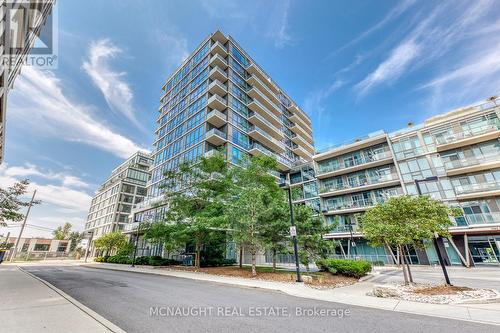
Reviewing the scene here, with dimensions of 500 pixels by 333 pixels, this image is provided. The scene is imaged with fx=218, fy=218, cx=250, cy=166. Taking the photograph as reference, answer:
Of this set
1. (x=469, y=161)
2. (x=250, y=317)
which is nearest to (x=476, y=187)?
(x=469, y=161)

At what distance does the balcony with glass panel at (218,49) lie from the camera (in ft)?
130

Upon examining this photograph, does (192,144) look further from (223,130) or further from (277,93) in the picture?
(277,93)

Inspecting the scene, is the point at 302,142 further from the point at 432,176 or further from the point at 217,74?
the point at 432,176

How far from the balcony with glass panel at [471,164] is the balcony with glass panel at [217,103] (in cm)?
3229

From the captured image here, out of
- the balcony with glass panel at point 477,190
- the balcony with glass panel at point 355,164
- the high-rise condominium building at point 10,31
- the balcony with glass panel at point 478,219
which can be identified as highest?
the balcony with glass panel at point 355,164

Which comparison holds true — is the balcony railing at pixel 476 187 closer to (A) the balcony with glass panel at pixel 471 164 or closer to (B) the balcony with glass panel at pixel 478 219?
(A) the balcony with glass panel at pixel 471 164

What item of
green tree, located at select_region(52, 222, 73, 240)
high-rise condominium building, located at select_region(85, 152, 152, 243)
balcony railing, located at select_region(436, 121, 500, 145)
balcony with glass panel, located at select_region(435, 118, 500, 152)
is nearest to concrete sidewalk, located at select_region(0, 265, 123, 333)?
balcony with glass panel, located at select_region(435, 118, 500, 152)

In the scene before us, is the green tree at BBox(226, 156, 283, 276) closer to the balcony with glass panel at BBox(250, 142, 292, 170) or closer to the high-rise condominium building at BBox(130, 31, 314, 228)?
the high-rise condominium building at BBox(130, 31, 314, 228)

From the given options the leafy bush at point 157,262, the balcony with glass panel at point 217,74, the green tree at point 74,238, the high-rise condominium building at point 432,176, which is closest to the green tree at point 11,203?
the leafy bush at point 157,262

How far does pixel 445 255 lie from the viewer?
26078mm

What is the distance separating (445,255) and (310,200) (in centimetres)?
1908

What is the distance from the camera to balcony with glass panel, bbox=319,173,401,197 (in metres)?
31.2

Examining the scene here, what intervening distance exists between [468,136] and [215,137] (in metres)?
32.9

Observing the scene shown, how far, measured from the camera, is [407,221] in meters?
12.9
